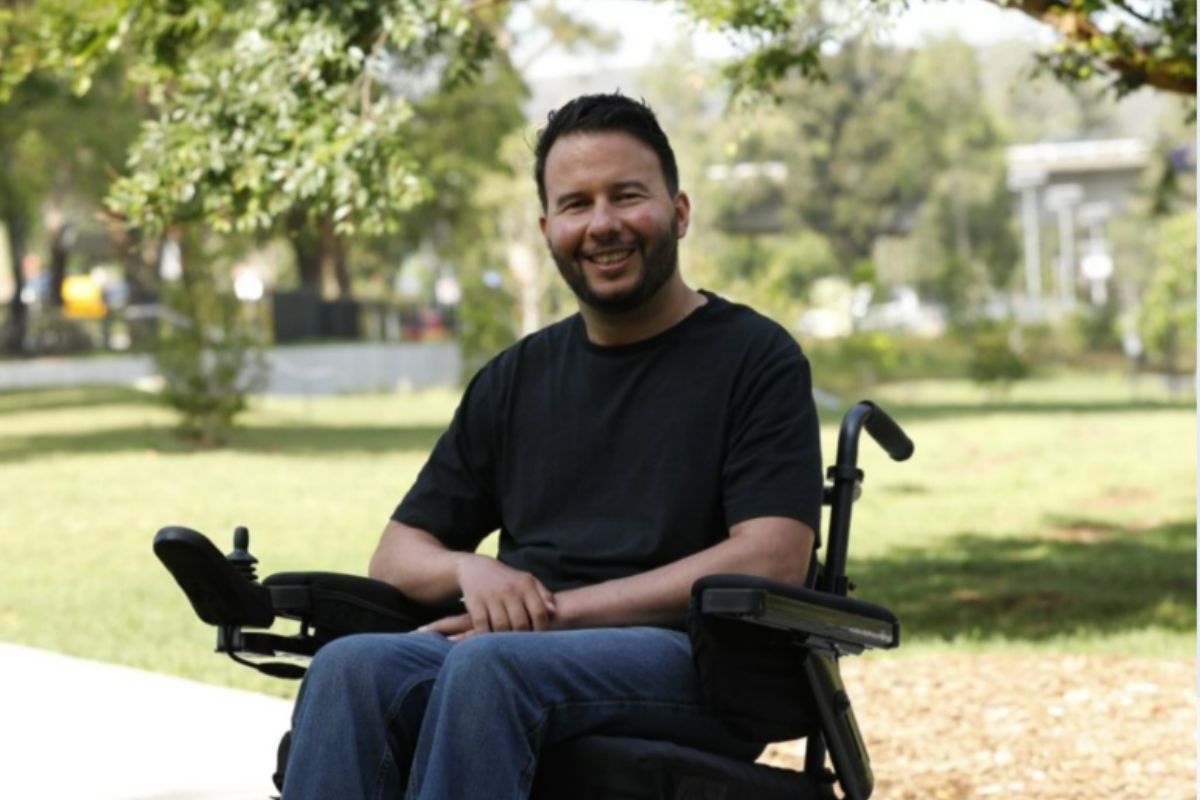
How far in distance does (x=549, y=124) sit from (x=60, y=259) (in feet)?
176

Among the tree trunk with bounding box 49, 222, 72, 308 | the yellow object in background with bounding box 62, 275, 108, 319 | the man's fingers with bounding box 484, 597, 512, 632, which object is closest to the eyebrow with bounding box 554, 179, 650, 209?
the man's fingers with bounding box 484, 597, 512, 632

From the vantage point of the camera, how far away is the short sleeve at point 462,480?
4016 mm

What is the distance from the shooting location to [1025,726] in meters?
7.20

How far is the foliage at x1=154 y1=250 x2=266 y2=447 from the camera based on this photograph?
79.0 feet

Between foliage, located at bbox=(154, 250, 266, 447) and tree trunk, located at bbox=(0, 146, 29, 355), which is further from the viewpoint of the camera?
tree trunk, located at bbox=(0, 146, 29, 355)

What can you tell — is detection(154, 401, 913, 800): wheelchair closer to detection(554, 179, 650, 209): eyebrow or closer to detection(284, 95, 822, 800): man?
detection(284, 95, 822, 800): man

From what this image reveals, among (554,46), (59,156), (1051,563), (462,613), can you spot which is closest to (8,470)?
(1051,563)

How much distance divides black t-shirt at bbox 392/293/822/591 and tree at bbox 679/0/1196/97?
4488 mm

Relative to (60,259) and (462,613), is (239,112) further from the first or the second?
(60,259)

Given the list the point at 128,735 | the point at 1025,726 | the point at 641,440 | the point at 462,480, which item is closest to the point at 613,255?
the point at 641,440

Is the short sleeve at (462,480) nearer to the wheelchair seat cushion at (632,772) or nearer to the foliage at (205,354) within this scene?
the wheelchair seat cushion at (632,772)

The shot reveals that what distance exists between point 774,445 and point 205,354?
2100cm

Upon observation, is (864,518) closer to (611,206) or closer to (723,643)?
(611,206)

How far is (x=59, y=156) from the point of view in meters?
42.5
